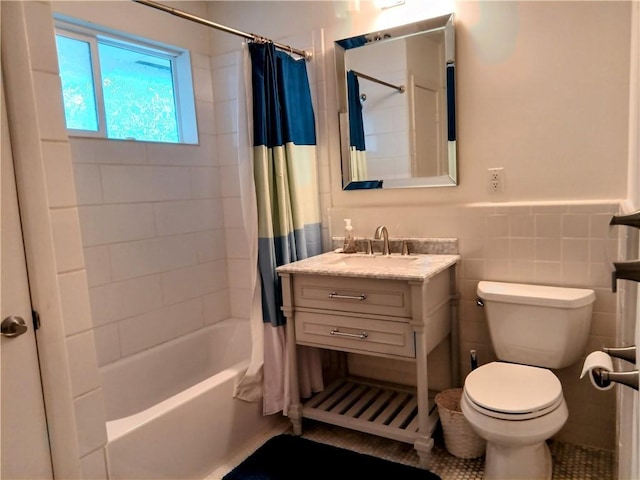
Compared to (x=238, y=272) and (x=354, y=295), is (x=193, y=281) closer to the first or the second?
(x=238, y=272)

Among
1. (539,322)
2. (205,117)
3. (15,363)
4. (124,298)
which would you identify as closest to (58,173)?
(15,363)

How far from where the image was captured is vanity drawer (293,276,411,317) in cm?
180

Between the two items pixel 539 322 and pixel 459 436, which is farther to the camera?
pixel 459 436

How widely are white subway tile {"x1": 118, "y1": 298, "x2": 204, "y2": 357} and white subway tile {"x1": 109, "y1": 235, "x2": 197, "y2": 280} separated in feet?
0.76

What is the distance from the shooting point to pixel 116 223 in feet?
7.29

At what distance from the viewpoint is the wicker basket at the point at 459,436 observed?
6.29 ft

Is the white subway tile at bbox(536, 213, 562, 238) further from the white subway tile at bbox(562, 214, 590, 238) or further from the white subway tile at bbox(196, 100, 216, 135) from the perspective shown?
the white subway tile at bbox(196, 100, 216, 135)

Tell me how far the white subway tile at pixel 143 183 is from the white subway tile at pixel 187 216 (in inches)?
2.1

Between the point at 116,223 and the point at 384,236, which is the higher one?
the point at 116,223

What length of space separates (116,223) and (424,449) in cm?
176

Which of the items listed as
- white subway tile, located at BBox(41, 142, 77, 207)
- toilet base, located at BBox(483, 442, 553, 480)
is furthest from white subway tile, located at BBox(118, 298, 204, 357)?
toilet base, located at BBox(483, 442, 553, 480)

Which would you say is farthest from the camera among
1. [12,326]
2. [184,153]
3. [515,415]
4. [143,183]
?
[184,153]

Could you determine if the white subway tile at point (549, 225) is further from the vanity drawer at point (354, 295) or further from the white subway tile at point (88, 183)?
the white subway tile at point (88, 183)

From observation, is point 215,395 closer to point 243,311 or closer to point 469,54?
point 243,311
